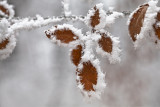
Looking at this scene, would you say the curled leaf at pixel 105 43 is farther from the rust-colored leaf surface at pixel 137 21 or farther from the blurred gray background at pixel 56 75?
the blurred gray background at pixel 56 75

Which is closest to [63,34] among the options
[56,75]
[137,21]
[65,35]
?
[65,35]

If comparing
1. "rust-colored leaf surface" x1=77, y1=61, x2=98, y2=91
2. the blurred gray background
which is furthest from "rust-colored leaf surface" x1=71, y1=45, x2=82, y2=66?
the blurred gray background

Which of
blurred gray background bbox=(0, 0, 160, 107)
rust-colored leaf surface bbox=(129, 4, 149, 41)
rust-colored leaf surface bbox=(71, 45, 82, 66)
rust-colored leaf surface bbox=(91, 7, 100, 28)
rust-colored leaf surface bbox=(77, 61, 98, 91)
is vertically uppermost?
blurred gray background bbox=(0, 0, 160, 107)

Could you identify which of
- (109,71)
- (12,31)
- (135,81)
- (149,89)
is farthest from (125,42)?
(12,31)

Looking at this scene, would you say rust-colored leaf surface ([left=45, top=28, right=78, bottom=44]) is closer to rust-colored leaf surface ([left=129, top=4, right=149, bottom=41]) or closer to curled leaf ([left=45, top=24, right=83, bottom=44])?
curled leaf ([left=45, top=24, right=83, bottom=44])

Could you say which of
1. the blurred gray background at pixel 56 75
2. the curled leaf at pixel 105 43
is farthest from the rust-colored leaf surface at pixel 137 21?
the blurred gray background at pixel 56 75

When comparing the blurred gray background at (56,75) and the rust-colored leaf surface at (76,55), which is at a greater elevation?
the blurred gray background at (56,75)
